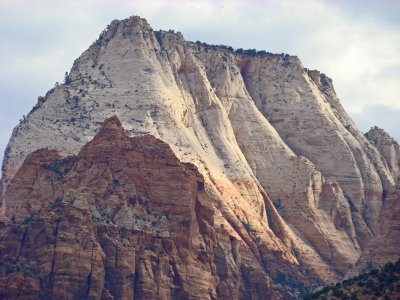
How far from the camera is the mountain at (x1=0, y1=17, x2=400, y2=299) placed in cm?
16138

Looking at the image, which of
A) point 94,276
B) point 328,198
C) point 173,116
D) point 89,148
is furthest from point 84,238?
point 328,198

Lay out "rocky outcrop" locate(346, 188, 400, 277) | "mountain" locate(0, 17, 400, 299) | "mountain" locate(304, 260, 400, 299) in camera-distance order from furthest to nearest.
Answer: "rocky outcrop" locate(346, 188, 400, 277) → "mountain" locate(0, 17, 400, 299) → "mountain" locate(304, 260, 400, 299)

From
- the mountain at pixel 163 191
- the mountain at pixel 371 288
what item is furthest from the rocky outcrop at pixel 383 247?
the mountain at pixel 371 288

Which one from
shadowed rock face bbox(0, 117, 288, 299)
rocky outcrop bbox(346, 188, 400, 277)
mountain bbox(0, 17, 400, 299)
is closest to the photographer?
shadowed rock face bbox(0, 117, 288, 299)

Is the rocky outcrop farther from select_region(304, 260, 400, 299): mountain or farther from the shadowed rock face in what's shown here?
select_region(304, 260, 400, 299): mountain

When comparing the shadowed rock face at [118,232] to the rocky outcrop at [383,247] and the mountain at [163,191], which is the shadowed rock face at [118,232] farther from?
the rocky outcrop at [383,247]

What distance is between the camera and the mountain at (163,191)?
161 m

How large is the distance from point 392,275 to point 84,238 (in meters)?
37.0

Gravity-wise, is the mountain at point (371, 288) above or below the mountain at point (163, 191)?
below

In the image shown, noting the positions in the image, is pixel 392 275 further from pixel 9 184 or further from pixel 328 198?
pixel 328 198

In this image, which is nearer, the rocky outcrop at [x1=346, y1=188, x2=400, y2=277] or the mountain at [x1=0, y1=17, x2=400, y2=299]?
the mountain at [x1=0, y1=17, x2=400, y2=299]

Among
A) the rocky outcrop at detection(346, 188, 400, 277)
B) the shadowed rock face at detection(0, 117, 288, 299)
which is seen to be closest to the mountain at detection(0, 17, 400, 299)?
the shadowed rock face at detection(0, 117, 288, 299)

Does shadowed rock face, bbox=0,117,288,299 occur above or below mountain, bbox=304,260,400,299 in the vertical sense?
above

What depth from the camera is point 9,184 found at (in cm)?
17200
